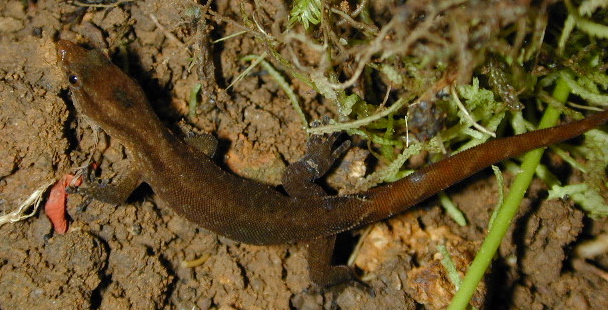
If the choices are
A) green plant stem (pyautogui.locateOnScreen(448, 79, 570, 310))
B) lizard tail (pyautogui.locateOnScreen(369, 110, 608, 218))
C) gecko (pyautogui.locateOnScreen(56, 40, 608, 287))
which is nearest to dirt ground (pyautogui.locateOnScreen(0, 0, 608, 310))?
gecko (pyautogui.locateOnScreen(56, 40, 608, 287))

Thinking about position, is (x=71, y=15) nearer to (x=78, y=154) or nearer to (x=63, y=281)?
(x=78, y=154)

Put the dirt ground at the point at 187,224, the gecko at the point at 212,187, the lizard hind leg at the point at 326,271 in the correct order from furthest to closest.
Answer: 1. the lizard hind leg at the point at 326,271
2. the gecko at the point at 212,187
3. the dirt ground at the point at 187,224

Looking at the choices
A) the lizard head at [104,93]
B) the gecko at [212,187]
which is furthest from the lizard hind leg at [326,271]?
the lizard head at [104,93]

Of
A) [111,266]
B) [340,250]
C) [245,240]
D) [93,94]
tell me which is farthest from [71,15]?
[340,250]

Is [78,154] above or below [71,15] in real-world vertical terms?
below

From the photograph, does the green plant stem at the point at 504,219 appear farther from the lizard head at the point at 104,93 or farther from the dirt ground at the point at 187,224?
the lizard head at the point at 104,93

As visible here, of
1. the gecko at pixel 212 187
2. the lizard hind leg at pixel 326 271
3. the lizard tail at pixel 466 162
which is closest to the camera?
the lizard tail at pixel 466 162
